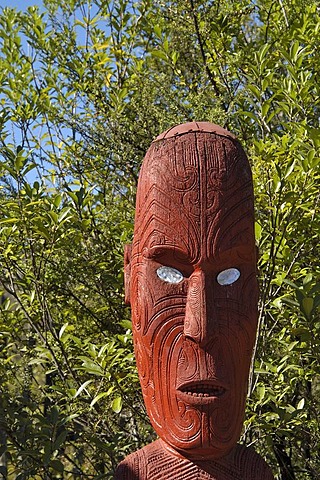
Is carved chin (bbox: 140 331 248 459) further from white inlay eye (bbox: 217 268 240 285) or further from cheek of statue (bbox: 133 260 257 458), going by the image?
white inlay eye (bbox: 217 268 240 285)

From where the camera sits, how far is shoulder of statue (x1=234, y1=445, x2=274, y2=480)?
90.0 inches

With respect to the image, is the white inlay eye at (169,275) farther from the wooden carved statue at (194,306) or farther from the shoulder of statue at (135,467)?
the shoulder of statue at (135,467)

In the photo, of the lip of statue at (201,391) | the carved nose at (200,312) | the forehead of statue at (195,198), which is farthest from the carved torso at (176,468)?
the forehead of statue at (195,198)

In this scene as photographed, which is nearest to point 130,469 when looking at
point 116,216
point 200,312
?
point 200,312

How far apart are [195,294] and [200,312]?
7 centimetres

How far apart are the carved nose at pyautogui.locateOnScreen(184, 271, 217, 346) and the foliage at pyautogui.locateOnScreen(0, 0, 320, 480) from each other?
0.87 m

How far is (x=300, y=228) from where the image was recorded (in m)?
3.66

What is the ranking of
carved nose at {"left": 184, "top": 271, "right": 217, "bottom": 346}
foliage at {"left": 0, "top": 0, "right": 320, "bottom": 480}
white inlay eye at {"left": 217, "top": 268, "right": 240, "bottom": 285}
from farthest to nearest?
foliage at {"left": 0, "top": 0, "right": 320, "bottom": 480}, white inlay eye at {"left": 217, "top": 268, "right": 240, "bottom": 285}, carved nose at {"left": 184, "top": 271, "right": 217, "bottom": 346}

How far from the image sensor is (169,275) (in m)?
2.23

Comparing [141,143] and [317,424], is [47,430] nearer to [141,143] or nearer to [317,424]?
[317,424]

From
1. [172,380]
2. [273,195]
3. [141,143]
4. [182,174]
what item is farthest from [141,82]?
[172,380]

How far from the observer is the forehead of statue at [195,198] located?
86.7 inches

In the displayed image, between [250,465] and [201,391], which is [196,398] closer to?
[201,391]

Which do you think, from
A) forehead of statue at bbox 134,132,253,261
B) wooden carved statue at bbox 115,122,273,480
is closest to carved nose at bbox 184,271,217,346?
wooden carved statue at bbox 115,122,273,480
